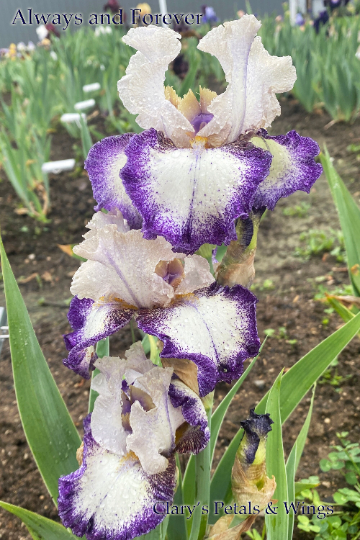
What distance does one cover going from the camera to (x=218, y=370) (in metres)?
0.60

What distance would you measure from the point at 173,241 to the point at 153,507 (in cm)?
39

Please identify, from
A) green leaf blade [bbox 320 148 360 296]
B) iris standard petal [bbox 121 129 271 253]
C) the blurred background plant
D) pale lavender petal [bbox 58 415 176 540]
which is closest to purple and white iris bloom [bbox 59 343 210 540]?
pale lavender petal [bbox 58 415 176 540]

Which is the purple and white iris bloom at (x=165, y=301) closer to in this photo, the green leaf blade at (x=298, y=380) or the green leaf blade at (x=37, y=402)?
the green leaf blade at (x=37, y=402)

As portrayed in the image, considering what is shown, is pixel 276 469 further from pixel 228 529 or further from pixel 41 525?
pixel 41 525

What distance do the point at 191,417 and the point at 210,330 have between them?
0.49 ft

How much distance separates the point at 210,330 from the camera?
0.62 meters

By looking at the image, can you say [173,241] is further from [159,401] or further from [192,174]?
[159,401]

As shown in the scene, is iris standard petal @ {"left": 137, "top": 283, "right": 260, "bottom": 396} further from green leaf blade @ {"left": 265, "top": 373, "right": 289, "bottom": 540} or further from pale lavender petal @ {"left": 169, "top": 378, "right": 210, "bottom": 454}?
green leaf blade @ {"left": 265, "top": 373, "right": 289, "bottom": 540}

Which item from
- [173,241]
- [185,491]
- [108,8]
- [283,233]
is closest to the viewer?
[173,241]

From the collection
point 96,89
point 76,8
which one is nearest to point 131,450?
point 96,89

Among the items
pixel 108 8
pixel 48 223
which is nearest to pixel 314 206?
pixel 48 223

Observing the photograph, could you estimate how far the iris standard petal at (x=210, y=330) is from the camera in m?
0.59

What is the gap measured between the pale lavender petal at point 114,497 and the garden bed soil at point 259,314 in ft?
2.57

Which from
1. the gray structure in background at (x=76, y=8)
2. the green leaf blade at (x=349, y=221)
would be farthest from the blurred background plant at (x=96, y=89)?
the gray structure in background at (x=76, y=8)
